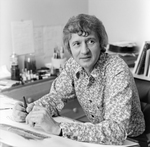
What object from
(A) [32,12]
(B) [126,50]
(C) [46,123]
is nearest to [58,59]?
(A) [32,12]

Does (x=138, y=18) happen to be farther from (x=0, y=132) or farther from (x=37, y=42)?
(x=0, y=132)

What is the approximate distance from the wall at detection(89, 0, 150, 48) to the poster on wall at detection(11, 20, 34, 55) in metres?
0.95

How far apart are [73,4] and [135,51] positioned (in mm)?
863

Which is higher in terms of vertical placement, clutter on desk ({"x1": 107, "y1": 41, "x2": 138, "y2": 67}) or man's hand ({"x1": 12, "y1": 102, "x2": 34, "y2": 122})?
clutter on desk ({"x1": 107, "y1": 41, "x2": 138, "y2": 67})

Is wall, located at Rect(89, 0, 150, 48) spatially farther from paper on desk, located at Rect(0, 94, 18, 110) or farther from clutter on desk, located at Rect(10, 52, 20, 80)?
paper on desk, located at Rect(0, 94, 18, 110)

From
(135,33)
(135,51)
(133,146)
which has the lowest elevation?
(133,146)

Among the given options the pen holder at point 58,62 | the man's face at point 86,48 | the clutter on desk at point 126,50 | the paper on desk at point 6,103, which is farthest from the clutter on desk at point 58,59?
the man's face at point 86,48

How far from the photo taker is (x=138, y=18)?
291 centimetres

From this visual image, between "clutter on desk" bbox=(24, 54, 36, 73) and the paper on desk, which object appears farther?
"clutter on desk" bbox=(24, 54, 36, 73)

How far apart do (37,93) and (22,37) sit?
627 mm

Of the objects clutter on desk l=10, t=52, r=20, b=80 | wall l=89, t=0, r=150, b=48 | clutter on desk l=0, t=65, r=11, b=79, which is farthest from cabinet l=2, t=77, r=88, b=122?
wall l=89, t=0, r=150, b=48

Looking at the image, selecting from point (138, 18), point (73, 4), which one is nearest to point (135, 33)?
point (138, 18)

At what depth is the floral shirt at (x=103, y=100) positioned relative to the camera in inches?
45.9

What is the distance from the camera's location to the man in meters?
1.18
